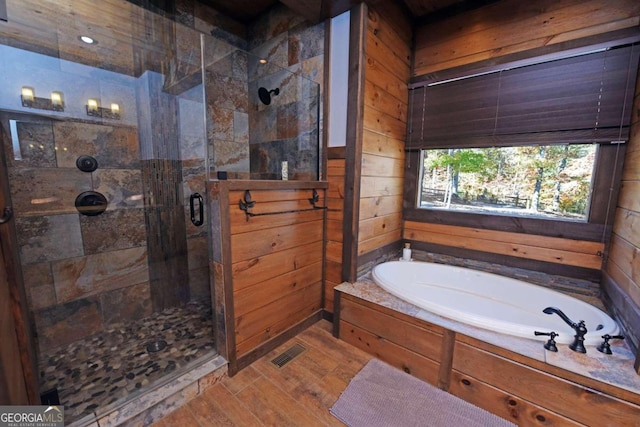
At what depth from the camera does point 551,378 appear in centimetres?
124

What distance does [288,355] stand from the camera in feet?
6.17

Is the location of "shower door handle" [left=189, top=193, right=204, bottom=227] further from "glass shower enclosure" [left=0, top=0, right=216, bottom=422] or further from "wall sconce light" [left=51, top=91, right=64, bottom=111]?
"wall sconce light" [left=51, top=91, right=64, bottom=111]

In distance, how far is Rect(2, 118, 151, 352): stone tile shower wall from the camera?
164 centimetres

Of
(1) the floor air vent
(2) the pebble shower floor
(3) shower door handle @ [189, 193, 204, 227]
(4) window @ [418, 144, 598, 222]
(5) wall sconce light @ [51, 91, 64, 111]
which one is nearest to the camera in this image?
(2) the pebble shower floor

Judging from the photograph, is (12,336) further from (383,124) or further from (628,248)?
(628,248)

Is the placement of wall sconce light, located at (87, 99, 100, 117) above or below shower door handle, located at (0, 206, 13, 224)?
above

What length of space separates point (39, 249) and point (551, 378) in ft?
9.95

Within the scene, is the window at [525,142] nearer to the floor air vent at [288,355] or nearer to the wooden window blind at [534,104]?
the wooden window blind at [534,104]

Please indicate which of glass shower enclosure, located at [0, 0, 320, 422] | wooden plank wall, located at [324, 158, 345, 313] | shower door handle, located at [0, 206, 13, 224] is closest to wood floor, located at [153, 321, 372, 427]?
glass shower enclosure, located at [0, 0, 320, 422]

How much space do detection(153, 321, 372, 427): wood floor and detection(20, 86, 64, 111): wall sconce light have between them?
2.01 m

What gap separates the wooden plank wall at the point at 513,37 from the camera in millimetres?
1751

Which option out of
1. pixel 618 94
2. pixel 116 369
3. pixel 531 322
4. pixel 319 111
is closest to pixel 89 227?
pixel 116 369

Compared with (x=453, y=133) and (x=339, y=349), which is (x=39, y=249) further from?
(x=453, y=133)

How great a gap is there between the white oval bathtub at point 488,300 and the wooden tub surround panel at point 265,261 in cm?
61
